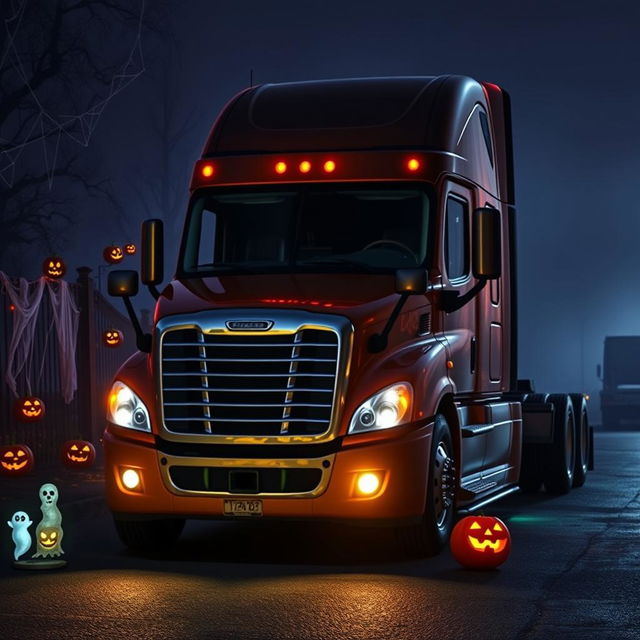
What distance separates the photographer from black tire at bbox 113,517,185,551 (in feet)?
38.0

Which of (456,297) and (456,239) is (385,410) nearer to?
(456,297)

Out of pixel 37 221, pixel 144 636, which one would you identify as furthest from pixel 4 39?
pixel 144 636

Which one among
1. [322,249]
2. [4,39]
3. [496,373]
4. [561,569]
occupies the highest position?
[4,39]

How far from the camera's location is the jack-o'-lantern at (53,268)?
21.0m

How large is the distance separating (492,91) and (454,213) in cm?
341

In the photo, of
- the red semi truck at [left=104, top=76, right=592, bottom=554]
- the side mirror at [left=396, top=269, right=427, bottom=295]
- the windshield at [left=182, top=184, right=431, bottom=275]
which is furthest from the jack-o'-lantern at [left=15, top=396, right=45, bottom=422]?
the side mirror at [left=396, top=269, right=427, bottom=295]

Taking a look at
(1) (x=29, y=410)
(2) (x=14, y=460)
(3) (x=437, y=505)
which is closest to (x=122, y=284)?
(3) (x=437, y=505)

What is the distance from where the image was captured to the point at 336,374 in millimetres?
10734

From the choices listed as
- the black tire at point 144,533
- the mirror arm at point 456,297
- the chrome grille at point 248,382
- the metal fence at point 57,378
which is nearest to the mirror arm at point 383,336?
the chrome grille at point 248,382

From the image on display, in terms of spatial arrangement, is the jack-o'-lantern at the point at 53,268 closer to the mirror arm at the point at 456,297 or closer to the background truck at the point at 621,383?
the mirror arm at the point at 456,297

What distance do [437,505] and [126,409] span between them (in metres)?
2.41

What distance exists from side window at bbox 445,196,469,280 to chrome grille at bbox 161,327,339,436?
1868 millimetres

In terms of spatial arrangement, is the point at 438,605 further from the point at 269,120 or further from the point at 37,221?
the point at 37,221

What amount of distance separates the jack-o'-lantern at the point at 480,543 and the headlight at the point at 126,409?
7.78ft
